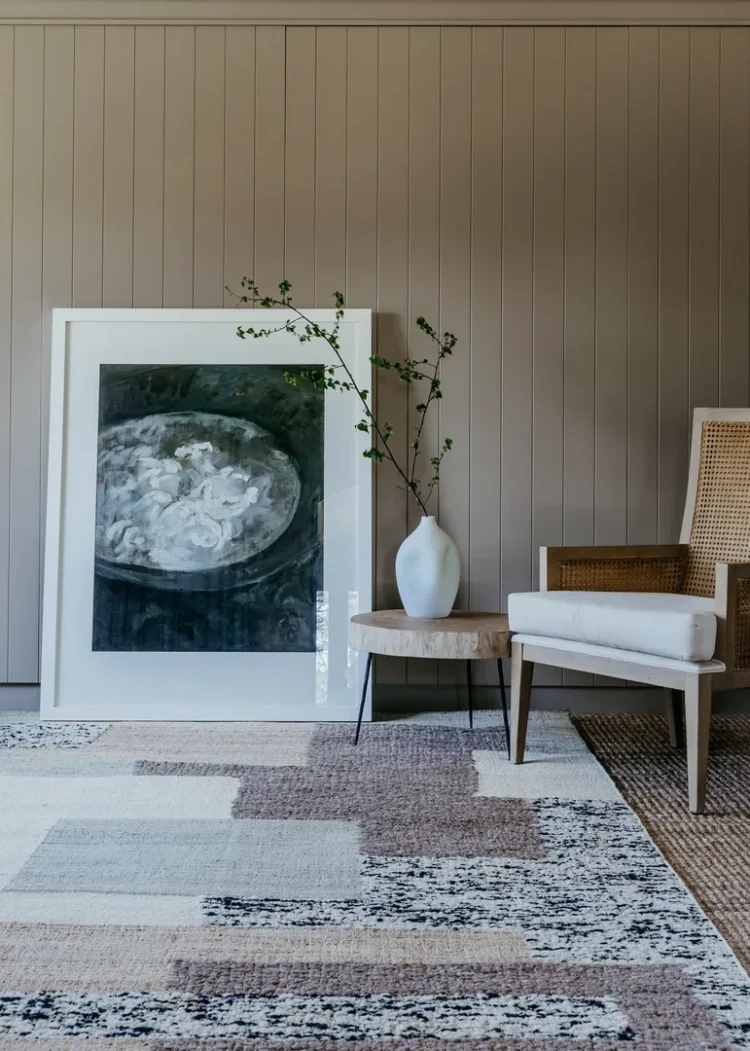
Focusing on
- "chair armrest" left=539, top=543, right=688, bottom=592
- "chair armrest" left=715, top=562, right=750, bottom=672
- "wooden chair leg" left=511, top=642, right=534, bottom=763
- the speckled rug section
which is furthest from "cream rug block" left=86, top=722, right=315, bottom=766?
"chair armrest" left=715, top=562, right=750, bottom=672

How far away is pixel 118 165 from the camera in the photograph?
3146 mm

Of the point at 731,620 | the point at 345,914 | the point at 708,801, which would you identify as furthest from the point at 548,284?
the point at 345,914

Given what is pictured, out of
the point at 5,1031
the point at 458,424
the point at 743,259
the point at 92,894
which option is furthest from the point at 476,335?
the point at 5,1031

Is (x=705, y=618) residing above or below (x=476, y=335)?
below

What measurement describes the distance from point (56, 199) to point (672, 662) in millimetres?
2522

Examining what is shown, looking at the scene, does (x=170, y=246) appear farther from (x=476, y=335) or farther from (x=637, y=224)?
(x=637, y=224)

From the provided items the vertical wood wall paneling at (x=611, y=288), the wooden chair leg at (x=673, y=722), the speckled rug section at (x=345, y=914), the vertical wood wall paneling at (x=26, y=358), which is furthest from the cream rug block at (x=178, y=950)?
the vertical wood wall paneling at (x=611, y=288)

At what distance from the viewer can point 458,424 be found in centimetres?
313

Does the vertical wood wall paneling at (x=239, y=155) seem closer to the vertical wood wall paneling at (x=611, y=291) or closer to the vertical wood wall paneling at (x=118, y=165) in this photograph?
the vertical wood wall paneling at (x=118, y=165)

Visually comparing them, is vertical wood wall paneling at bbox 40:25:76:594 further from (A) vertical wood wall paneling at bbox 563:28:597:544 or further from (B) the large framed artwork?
(A) vertical wood wall paneling at bbox 563:28:597:544

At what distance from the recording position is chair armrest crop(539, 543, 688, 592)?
2.55 metres

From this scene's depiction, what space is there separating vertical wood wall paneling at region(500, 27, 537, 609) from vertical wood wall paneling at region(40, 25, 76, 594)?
1499mm

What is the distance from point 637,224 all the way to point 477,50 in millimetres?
808

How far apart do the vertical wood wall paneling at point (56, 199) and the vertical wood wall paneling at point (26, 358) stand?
20mm
